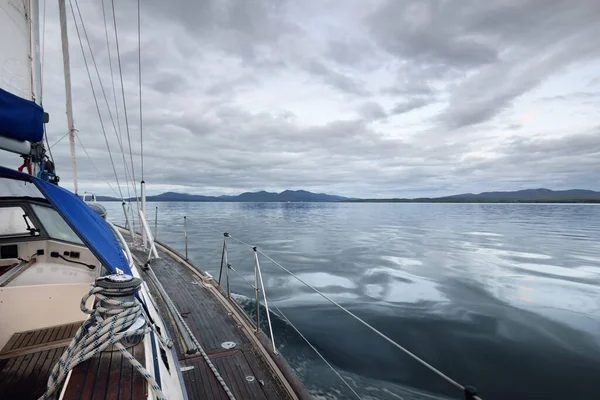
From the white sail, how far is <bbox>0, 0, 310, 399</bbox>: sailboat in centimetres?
1

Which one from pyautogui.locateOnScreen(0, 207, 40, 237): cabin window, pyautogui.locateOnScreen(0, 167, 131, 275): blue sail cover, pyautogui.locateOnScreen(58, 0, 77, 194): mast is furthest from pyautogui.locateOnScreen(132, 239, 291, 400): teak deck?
pyautogui.locateOnScreen(58, 0, 77, 194): mast

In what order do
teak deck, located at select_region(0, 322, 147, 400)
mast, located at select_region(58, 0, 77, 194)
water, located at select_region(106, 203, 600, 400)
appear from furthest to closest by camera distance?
1. mast, located at select_region(58, 0, 77, 194)
2. water, located at select_region(106, 203, 600, 400)
3. teak deck, located at select_region(0, 322, 147, 400)

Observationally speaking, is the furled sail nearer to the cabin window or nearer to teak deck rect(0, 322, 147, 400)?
the cabin window

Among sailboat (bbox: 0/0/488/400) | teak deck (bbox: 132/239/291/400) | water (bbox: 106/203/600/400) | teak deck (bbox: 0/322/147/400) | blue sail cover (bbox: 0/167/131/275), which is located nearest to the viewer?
teak deck (bbox: 0/322/147/400)

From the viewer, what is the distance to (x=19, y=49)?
3.44 m

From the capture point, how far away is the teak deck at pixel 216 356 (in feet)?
8.58

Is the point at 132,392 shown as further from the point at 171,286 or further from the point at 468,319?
the point at 468,319

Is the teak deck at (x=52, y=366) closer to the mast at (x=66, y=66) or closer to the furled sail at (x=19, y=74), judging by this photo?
the furled sail at (x=19, y=74)

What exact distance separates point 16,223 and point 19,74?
196cm

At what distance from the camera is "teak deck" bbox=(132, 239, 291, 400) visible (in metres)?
2.62

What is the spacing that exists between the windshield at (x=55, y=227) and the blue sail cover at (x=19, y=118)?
1.31m

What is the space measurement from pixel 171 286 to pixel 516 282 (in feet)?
34.1

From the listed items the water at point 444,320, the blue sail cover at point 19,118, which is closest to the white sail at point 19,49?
the blue sail cover at point 19,118

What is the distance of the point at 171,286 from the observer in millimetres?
5371
